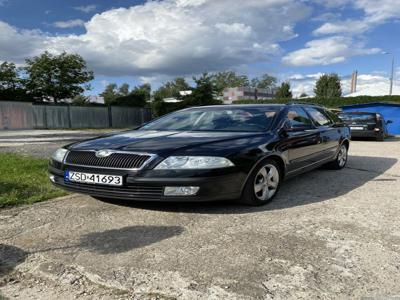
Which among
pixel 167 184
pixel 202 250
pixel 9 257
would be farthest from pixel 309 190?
pixel 9 257

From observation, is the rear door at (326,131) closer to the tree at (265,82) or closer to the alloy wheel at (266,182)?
the alloy wheel at (266,182)

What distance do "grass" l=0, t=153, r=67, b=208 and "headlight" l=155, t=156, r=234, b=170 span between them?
6.27 ft

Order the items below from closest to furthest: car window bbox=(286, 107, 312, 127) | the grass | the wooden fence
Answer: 1. the grass
2. car window bbox=(286, 107, 312, 127)
3. the wooden fence

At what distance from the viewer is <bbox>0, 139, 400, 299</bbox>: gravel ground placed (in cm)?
241

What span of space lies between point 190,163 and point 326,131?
3.40 m

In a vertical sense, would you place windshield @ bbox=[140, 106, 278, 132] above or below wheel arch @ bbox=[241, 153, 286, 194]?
above

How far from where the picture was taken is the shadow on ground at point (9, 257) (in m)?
2.70

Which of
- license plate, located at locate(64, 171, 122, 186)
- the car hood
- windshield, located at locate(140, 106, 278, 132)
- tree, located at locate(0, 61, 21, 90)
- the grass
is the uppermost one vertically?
tree, located at locate(0, 61, 21, 90)

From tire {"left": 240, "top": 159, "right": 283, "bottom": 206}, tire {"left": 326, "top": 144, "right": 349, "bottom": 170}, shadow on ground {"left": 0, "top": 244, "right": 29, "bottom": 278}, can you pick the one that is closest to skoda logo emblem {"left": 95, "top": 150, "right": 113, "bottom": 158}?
shadow on ground {"left": 0, "top": 244, "right": 29, "bottom": 278}

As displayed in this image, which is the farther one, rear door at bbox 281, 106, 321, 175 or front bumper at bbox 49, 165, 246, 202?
rear door at bbox 281, 106, 321, 175

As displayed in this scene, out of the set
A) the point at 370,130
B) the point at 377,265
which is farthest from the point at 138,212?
the point at 370,130

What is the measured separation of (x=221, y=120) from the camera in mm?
5051

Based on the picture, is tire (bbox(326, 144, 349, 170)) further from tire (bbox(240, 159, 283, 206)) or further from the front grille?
the front grille

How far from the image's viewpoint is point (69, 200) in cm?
457
